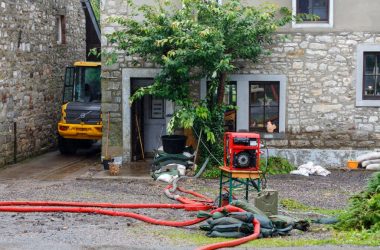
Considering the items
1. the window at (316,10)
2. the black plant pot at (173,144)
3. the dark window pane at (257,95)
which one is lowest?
the black plant pot at (173,144)

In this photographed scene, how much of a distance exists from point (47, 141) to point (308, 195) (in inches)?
450

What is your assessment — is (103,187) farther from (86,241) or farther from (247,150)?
(86,241)

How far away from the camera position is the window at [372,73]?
1772 cm

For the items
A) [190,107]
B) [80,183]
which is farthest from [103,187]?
[190,107]

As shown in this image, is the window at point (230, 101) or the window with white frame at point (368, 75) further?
the window at point (230, 101)

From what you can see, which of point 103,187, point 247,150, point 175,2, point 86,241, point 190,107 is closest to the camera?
point 86,241

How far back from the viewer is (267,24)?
1681 cm

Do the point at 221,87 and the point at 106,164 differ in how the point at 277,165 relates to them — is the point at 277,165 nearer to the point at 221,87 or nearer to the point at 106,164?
the point at 221,87

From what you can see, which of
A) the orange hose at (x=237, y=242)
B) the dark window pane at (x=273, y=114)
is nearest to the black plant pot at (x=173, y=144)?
the dark window pane at (x=273, y=114)

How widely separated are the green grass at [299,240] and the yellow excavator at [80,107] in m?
11.3

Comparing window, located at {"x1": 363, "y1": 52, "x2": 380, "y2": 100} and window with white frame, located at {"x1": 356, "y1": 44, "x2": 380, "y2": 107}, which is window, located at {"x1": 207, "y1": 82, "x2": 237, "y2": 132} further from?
window, located at {"x1": 363, "y1": 52, "x2": 380, "y2": 100}

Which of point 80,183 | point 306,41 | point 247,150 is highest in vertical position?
point 306,41

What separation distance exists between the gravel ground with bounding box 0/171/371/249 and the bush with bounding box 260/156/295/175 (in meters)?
0.57

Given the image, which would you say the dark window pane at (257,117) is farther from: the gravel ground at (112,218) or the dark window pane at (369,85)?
the dark window pane at (369,85)
